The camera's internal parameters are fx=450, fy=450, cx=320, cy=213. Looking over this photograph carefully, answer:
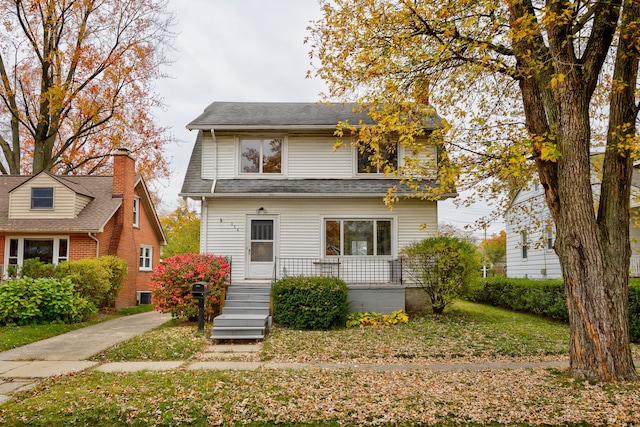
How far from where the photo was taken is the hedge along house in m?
14.1

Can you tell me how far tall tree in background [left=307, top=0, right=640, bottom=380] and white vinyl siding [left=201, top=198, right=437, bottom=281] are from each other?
5.98m

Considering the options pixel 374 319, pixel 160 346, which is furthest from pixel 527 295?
pixel 160 346

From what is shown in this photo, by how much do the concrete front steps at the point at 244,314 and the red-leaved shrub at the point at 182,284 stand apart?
601 mm

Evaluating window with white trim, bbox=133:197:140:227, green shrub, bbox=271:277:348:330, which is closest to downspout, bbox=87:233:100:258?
window with white trim, bbox=133:197:140:227

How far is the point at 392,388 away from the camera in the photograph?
19.8 ft

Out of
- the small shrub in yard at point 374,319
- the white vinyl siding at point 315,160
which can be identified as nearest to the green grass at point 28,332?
the small shrub in yard at point 374,319

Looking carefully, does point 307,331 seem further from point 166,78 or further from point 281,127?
point 166,78

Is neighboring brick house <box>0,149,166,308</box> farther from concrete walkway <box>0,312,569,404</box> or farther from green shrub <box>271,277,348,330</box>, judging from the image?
green shrub <box>271,277,348,330</box>

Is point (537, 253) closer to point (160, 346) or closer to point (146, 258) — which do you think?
point (160, 346)

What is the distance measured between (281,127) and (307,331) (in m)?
6.50

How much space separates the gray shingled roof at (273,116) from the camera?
14273 mm

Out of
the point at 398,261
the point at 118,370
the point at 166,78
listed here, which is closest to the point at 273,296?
the point at 398,261

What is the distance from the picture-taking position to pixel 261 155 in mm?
14852

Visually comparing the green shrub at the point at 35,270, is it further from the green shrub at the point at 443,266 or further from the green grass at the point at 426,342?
the green shrub at the point at 443,266
